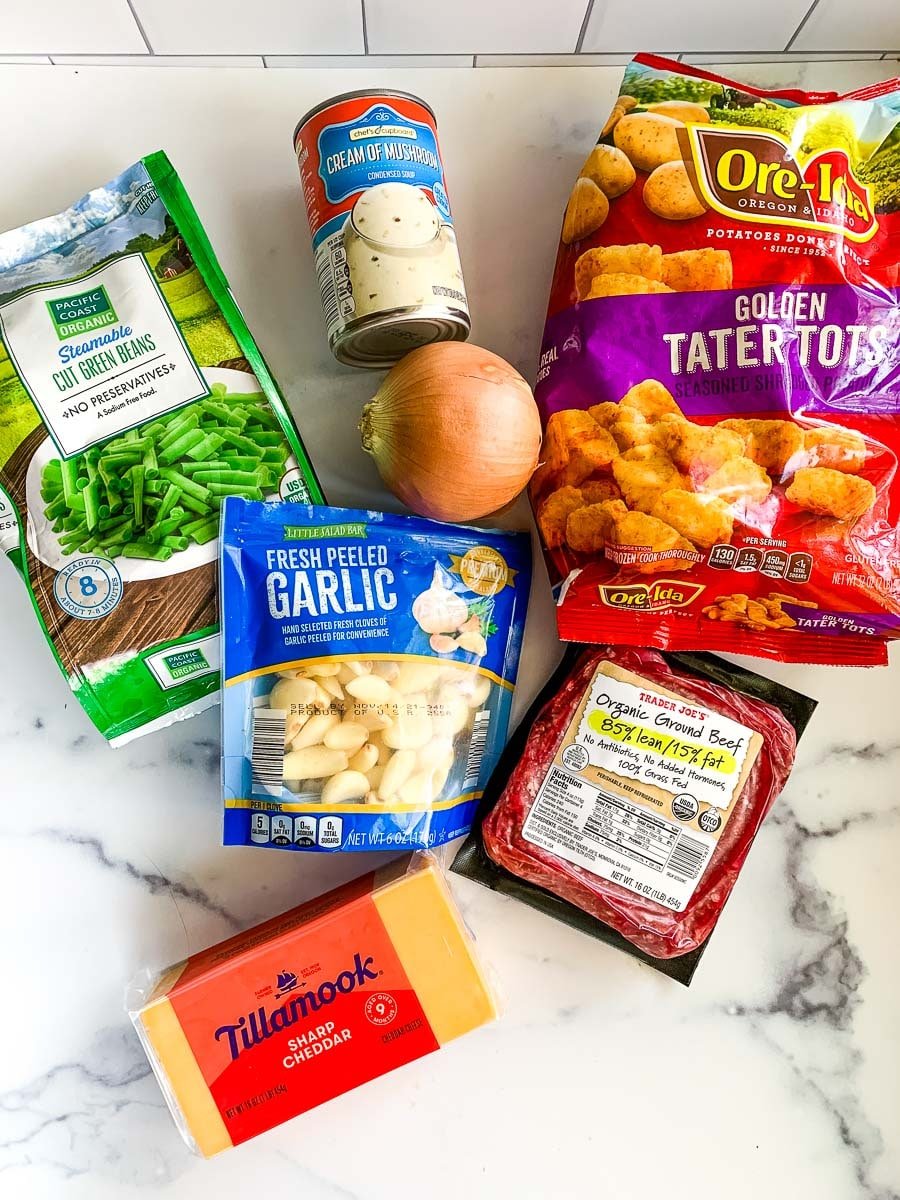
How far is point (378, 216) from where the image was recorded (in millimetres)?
750

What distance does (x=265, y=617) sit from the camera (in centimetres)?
83

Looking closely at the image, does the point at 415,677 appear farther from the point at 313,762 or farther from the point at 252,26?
the point at 252,26

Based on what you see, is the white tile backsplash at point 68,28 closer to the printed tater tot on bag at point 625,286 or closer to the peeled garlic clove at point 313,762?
the printed tater tot on bag at point 625,286

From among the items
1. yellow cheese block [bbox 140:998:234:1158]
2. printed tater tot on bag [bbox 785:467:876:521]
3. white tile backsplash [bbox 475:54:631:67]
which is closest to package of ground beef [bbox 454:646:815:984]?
printed tater tot on bag [bbox 785:467:876:521]

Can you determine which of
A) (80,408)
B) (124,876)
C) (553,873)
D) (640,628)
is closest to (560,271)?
(640,628)

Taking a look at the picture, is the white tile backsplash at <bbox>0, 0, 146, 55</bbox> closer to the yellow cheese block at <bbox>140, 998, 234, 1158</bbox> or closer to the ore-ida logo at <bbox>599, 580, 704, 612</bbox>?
the ore-ida logo at <bbox>599, 580, 704, 612</bbox>

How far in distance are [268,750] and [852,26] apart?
930mm

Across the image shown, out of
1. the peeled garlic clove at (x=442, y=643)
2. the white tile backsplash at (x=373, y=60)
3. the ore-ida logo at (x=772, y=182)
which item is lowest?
the peeled garlic clove at (x=442, y=643)

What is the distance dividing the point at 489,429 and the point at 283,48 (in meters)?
0.47

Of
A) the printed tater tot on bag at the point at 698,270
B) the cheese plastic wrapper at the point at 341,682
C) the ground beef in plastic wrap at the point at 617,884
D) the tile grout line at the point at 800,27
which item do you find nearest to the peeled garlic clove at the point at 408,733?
the cheese plastic wrapper at the point at 341,682

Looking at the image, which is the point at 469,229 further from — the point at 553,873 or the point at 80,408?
the point at 553,873

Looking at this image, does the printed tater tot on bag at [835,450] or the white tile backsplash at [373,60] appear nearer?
the printed tater tot on bag at [835,450]

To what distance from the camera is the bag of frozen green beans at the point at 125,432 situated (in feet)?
2.64

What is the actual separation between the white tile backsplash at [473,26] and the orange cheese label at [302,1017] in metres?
0.84
